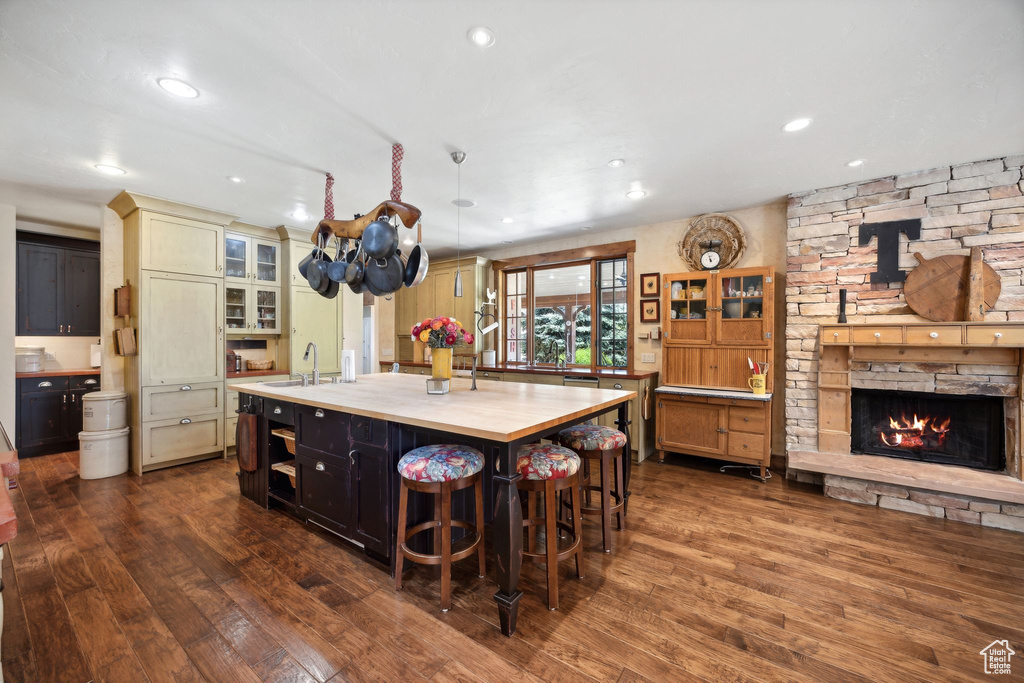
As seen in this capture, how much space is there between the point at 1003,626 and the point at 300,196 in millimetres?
5176

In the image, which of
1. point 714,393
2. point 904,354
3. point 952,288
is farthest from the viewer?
point 714,393

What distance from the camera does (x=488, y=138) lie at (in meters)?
2.63

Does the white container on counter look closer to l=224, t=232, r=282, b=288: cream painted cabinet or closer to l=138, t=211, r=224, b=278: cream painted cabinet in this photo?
l=138, t=211, r=224, b=278: cream painted cabinet

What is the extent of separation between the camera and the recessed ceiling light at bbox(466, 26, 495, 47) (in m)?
1.72

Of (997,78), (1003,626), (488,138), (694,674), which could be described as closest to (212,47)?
(488,138)

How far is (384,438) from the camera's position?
7.23ft

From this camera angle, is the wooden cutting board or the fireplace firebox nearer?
the wooden cutting board

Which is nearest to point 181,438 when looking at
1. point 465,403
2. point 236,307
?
point 236,307

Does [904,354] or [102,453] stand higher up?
[904,354]

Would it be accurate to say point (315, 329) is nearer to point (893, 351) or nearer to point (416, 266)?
point (416, 266)

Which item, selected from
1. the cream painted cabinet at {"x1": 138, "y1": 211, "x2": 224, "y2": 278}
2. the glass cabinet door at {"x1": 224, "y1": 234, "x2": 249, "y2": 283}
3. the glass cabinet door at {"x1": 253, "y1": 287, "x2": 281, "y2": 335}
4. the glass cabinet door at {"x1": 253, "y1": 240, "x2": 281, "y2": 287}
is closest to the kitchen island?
the cream painted cabinet at {"x1": 138, "y1": 211, "x2": 224, "y2": 278}

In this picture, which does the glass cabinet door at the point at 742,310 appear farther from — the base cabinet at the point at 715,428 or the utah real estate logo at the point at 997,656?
the utah real estate logo at the point at 997,656

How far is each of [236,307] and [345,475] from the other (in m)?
3.31

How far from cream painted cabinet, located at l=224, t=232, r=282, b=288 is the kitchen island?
2.14 meters
